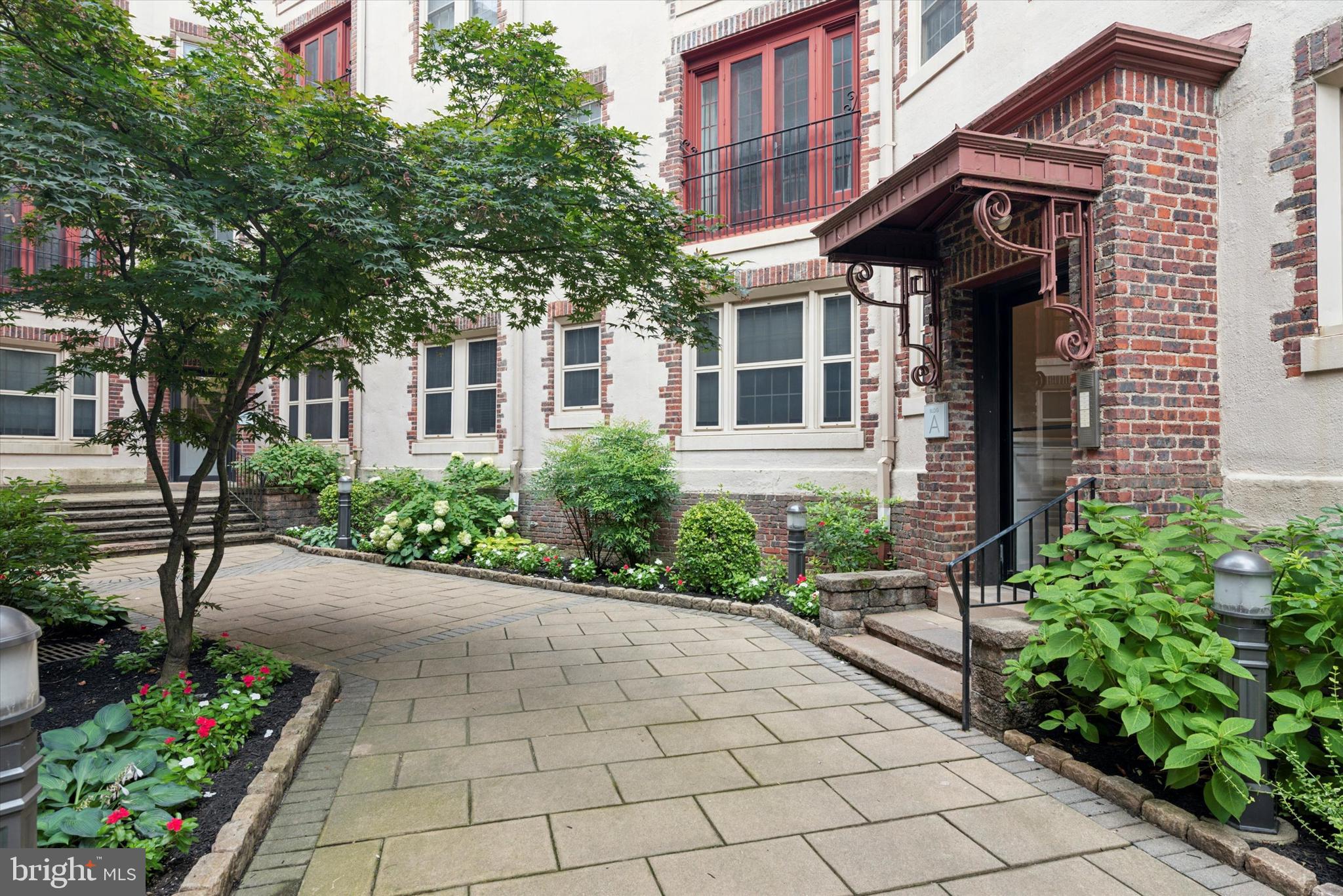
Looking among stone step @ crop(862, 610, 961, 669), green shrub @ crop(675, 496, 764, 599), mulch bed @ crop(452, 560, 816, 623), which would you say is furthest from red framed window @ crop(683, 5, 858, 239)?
stone step @ crop(862, 610, 961, 669)

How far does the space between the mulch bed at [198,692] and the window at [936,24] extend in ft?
23.7

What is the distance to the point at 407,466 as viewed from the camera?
458 inches

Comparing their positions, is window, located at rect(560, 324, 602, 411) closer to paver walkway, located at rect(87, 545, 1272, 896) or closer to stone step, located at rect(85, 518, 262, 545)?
paver walkway, located at rect(87, 545, 1272, 896)

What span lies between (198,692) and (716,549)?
14.5 feet

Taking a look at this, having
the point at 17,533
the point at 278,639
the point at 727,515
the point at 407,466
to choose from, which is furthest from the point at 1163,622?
the point at 407,466

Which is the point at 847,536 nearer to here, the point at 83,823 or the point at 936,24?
the point at 936,24

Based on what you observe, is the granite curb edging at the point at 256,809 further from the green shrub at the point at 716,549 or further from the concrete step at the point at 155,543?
the concrete step at the point at 155,543

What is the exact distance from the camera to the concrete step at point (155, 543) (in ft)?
33.6

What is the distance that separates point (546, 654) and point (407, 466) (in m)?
7.22

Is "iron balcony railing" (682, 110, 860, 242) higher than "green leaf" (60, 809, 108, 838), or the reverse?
"iron balcony railing" (682, 110, 860, 242)

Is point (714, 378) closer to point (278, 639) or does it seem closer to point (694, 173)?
point (694, 173)

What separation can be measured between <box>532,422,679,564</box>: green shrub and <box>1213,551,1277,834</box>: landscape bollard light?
5.91 m

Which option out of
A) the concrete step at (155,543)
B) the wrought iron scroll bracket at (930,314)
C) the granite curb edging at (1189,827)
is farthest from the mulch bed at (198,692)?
the concrete step at (155,543)

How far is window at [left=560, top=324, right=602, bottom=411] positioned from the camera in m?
9.87
